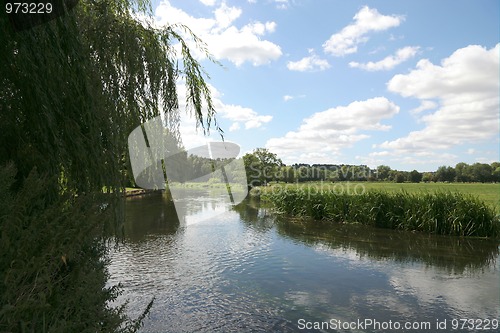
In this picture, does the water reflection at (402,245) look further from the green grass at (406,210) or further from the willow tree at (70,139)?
the willow tree at (70,139)

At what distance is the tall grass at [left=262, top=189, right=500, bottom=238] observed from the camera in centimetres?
1290

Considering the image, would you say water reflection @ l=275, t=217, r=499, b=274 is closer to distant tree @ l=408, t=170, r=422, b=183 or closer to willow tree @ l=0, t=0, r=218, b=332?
willow tree @ l=0, t=0, r=218, b=332

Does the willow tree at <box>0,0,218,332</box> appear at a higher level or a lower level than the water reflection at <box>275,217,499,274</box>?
higher

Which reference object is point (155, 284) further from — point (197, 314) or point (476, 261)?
point (476, 261)

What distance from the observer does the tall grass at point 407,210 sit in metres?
12.9

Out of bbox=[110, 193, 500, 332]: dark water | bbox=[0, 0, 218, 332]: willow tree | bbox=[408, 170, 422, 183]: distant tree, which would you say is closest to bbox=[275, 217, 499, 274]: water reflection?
bbox=[110, 193, 500, 332]: dark water

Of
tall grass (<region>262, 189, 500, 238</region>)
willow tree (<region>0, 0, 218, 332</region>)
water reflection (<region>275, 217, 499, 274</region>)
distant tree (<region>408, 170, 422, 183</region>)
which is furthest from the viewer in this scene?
distant tree (<region>408, 170, 422, 183</region>)

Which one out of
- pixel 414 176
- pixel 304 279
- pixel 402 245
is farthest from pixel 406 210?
pixel 414 176

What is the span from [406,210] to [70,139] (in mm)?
14029

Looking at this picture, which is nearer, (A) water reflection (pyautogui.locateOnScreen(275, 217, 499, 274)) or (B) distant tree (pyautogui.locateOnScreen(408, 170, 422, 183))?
(A) water reflection (pyautogui.locateOnScreen(275, 217, 499, 274))

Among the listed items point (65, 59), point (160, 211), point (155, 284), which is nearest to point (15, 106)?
point (65, 59)

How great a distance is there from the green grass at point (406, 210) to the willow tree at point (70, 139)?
37.5 ft

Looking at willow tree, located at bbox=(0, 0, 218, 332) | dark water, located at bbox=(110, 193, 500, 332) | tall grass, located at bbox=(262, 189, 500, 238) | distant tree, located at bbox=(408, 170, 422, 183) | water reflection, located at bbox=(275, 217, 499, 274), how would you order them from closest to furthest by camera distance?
willow tree, located at bbox=(0, 0, 218, 332)
dark water, located at bbox=(110, 193, 500, 332)
water reflection, located at bbox=(275, 217, 499, 274)
tall grass, located at bbox=(262, 189, 500, 238)
distant tree, located at bbox=(408, 170, 422, 183)

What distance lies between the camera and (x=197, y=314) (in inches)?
239
